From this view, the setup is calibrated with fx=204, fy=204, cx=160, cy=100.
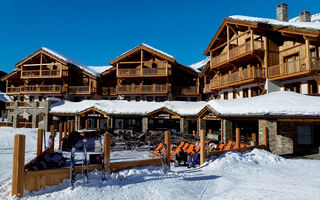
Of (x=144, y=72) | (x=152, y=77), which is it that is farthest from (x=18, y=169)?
(x=152, y=77)

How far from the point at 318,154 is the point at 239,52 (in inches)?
435

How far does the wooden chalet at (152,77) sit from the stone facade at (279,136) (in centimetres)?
1589

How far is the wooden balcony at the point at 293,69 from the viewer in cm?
1499

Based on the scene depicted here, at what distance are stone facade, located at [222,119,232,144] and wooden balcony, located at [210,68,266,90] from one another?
4.78m

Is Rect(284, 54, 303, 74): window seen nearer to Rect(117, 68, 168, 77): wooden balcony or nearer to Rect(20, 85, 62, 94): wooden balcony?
Rect(117, 68, 168, 77): wooden balcony

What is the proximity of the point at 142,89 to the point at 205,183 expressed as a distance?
21.4m

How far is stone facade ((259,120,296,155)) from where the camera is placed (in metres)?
12.9

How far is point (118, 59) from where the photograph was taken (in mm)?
28828

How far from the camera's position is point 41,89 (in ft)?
101

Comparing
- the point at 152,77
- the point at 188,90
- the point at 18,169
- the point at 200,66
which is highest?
the point at 200,66

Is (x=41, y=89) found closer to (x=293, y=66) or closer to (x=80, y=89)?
(x=80, y=89)

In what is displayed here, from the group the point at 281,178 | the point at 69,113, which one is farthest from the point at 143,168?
the point at 69,113

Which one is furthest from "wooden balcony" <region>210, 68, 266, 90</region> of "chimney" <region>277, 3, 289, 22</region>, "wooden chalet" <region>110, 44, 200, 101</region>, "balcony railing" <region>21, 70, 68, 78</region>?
"balcony railing" <region>21, 70, 68, 78</region>

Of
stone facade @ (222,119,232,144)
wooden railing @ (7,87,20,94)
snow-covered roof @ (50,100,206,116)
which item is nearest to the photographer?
stone facade @ (222,119,232,144)
